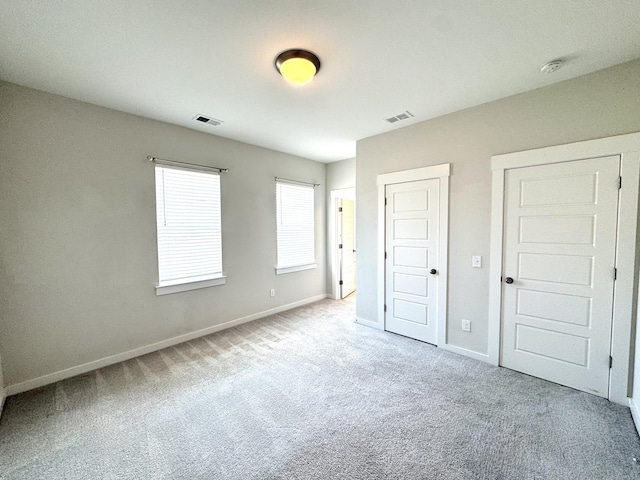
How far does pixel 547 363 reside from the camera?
242 centimetres

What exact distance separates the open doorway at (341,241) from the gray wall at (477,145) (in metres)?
1.37

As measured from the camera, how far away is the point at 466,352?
9.50 feet

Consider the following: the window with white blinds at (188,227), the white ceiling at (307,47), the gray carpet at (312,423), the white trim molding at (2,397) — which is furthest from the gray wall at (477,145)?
the white trim molding at (2,397)

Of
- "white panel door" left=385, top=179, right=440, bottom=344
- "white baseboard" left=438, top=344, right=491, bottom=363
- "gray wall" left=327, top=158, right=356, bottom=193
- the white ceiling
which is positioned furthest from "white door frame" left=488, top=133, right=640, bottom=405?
"gray wall" left=327, top=158, right=356, bottom=193

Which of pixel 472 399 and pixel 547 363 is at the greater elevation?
pixel 547 363

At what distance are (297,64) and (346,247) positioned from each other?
12.7 ft

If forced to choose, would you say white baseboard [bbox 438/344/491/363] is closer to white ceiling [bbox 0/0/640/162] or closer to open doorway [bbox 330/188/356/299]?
open doorway [bbox 330/188/356/299]

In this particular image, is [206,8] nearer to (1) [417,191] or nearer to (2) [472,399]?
(1) [417,191]

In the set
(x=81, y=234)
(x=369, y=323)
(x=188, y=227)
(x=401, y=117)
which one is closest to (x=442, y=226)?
(x=401, y=117)

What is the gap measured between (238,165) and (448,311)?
3.45 metres

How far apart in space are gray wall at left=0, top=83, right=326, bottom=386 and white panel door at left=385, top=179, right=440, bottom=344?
2.38m

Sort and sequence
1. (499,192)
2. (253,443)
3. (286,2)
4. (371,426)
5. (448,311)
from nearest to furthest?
(286,2) → (253,443) → (371,426) → (499,192) → (448,311)

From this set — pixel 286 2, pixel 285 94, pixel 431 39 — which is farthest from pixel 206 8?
pixel 431 39

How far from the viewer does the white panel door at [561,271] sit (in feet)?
7.04
